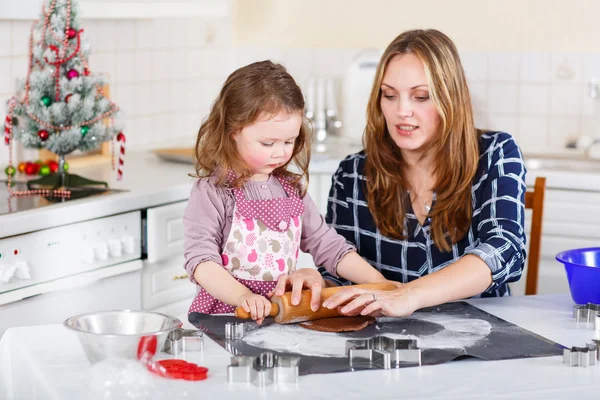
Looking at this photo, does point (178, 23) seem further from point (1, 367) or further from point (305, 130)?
point (1, 367)

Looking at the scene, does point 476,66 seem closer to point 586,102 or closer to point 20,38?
point 586,102

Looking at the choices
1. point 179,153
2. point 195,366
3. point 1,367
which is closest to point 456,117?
point 195,366

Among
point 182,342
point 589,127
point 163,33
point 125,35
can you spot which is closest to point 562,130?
point 589,127

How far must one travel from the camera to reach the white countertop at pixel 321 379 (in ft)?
4.09

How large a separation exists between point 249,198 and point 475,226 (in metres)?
0.51

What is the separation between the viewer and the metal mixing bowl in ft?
4.19

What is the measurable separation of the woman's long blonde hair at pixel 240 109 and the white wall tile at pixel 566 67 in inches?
73.3

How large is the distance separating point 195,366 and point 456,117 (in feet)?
3.01

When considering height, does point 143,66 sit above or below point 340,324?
above

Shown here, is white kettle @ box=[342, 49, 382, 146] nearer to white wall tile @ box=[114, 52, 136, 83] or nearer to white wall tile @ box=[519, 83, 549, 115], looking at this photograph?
white wall tile @ box=[519, 83, 549, 115]

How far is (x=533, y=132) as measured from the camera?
3.47 m

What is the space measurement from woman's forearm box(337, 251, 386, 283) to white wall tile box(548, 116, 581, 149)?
5.79 feet

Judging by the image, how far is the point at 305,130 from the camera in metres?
1.87

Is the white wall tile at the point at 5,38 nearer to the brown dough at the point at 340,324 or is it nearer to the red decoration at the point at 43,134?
the red decoration at the point at 43,134
